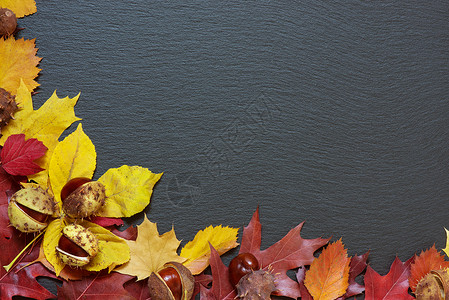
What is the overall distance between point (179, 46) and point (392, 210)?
622 mm

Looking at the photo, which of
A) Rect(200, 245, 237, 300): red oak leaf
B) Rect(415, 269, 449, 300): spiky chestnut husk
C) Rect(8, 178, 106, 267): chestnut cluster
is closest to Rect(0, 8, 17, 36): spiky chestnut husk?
Rect(8, 178, 106, 267): chestnut cluster

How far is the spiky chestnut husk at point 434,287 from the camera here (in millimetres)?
849

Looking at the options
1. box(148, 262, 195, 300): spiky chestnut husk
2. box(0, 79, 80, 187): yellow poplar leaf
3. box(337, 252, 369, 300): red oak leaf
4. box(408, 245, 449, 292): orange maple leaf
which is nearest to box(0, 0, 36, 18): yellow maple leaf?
box(0, 79, 80, 187): yellow poplar leaf

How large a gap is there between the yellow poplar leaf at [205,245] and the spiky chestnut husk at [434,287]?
0.41 m

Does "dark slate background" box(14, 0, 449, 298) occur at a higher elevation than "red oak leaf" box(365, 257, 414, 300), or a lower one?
higher

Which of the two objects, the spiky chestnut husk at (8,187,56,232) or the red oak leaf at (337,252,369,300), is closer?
the spiky chestnut husk at (8,187,56,232)

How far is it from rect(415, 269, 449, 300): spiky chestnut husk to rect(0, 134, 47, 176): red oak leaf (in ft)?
2.78

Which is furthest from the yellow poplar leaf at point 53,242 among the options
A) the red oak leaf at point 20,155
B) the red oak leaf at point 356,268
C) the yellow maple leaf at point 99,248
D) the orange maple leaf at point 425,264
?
the orange maple leaf at point 425,264

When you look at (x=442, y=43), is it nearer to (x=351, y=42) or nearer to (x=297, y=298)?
(x=351, y=42)

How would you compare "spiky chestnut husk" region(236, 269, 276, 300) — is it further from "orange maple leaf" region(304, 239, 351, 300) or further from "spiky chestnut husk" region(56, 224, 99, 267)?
"spiky chestnut husk" region(56, 224, 99, 267)

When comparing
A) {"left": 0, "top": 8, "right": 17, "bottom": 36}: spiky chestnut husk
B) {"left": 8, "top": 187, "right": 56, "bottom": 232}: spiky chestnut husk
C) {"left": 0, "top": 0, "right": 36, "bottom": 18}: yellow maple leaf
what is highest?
{"left": 0, "top": 0, "right": 36, "bottom": 18}: yellow maple leaf

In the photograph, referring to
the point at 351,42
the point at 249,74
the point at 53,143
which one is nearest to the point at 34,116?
the point at 53,143

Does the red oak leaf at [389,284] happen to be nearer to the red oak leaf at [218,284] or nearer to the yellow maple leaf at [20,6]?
the red oak leaf at [218,284]

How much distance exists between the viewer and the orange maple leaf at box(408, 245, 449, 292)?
2.89ft
